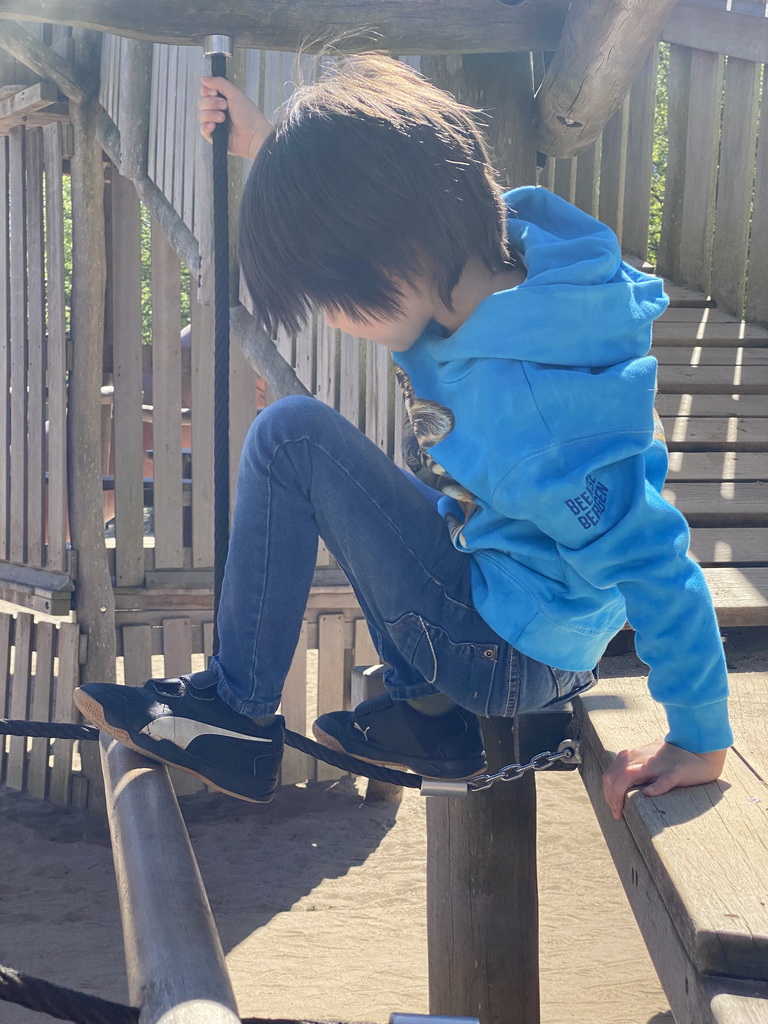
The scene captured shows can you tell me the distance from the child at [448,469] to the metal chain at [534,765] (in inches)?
3.2

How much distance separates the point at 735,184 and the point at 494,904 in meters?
3.31

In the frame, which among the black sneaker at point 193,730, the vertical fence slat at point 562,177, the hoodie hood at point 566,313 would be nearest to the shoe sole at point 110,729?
the black sneaker at point 193,730

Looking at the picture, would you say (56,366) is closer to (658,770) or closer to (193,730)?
(193,730)

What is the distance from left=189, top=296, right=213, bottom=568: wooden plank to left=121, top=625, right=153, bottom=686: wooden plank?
47 centimetres

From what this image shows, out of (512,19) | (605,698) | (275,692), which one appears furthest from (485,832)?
(512,19)

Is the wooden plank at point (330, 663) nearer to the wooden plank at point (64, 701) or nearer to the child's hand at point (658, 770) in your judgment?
the wooden plank at point (64, 701)

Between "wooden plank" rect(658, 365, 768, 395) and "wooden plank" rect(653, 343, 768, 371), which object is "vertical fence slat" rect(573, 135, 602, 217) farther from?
"wooden plank" rect(658, 365, 768, 395)

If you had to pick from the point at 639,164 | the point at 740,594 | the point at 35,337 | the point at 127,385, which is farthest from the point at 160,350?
the point at 740,594

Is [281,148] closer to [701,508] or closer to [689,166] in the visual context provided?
[701,508]

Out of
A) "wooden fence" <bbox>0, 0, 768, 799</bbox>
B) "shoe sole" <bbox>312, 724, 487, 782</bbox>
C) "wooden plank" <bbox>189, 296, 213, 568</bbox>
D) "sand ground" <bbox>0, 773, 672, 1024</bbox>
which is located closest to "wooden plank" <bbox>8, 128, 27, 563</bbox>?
"wooden fence" <bbox>0, 0, 768, 799</bbox>

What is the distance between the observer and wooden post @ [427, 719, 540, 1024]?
2.38m

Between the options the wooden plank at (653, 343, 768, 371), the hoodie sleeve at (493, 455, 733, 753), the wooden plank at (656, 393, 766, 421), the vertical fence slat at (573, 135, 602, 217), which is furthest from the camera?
the vertical fence slat at (573, 135, 602, 217)

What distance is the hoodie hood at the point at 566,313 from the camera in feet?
5.11

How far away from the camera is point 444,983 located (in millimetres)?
2453
